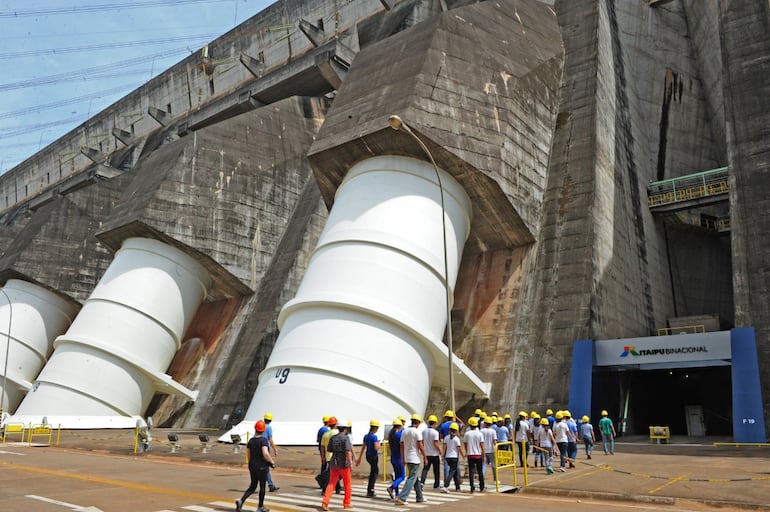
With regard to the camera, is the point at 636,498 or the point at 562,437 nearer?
the point at 636,498

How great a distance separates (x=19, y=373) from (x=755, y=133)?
38915 mm

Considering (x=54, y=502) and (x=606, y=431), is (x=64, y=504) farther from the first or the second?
(x=606, y=431)

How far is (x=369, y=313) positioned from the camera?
1922 centimetres

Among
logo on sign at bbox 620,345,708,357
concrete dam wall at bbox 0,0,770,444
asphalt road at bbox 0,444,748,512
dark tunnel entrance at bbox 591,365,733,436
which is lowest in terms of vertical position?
asphalt road at bbox 0,444,748,512

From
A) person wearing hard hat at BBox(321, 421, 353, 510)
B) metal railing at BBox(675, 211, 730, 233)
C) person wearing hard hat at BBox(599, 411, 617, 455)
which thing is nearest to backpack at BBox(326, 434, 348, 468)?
person wearing hard hat at BBox(321, 421, 353, 510)

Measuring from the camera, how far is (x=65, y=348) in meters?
28.8

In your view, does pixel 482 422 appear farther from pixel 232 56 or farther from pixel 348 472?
pixel 232 56

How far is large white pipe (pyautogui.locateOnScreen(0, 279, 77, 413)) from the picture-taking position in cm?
3512

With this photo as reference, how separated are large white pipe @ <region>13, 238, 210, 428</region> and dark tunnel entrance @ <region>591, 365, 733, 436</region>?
66.4 feet

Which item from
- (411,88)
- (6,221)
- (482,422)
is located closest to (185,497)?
(482,422)

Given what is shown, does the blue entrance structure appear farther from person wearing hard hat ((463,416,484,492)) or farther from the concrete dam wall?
person wearing hard hat ((463,416,484,492))

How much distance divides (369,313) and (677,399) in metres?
16.5

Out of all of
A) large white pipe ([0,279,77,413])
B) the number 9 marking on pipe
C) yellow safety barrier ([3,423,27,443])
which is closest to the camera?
the number 9 marking on pipe

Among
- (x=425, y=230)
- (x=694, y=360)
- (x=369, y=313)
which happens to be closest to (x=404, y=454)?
(x=369, y=313)
